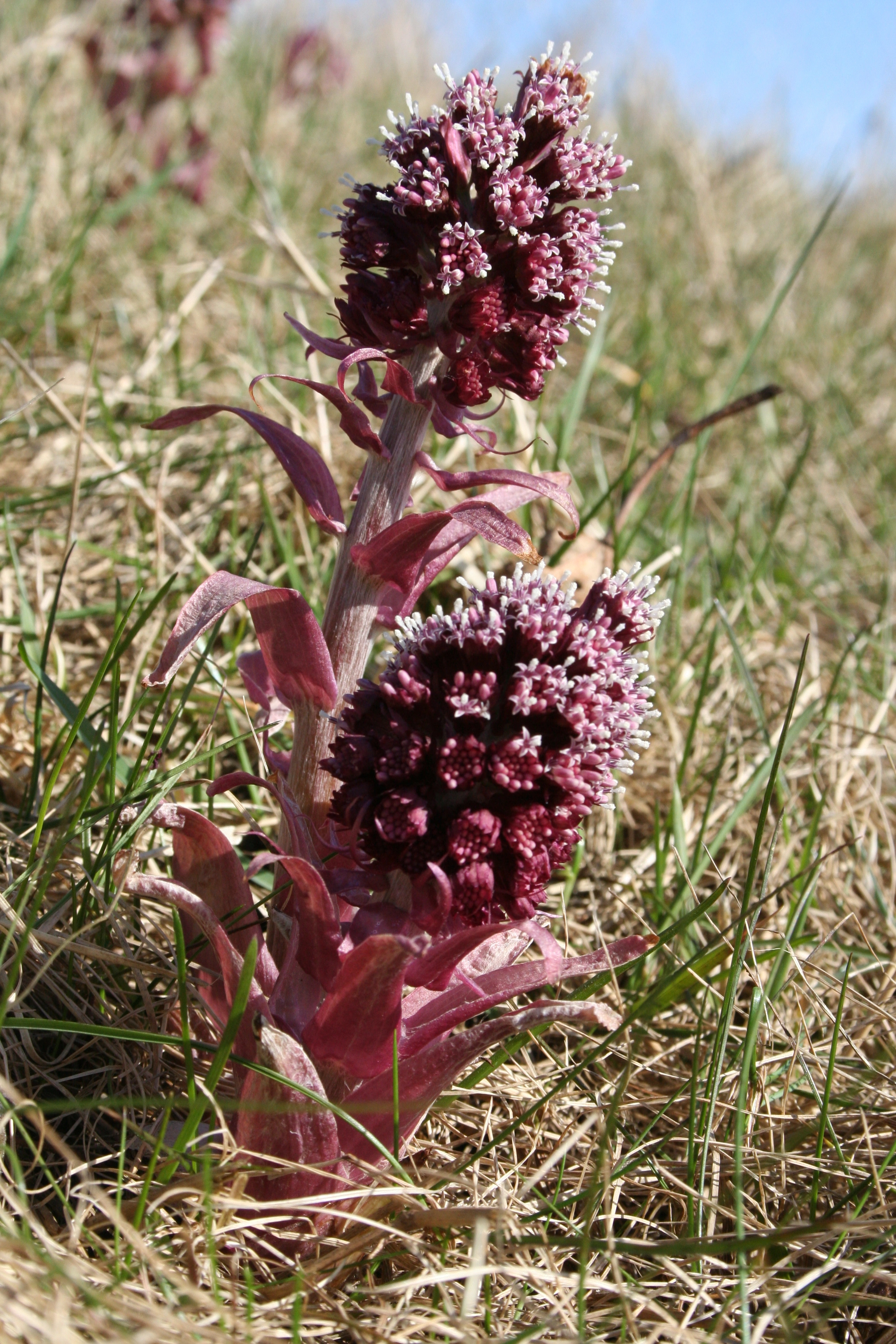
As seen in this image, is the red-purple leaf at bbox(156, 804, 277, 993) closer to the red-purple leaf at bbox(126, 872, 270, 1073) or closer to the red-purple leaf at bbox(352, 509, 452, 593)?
the red-purple leaf at bbox(126, 872, 270, 1073)

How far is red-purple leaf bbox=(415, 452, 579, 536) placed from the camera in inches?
65.6

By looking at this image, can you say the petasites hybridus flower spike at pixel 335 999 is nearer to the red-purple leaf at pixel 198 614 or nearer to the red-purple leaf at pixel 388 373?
the red-purple leaf at pixel 198 614

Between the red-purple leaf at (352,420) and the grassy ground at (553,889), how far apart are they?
0.56 metres

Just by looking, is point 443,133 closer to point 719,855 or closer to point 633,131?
point 719,855

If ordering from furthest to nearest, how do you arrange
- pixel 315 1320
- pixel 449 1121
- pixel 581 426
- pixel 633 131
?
pixel 633 131 < pixel 581 426 < pixel 449 1121 < pixel 315 1320

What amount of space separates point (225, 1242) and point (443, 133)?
5.50ft

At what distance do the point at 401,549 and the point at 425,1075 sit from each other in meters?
0.80

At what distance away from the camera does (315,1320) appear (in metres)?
1.42

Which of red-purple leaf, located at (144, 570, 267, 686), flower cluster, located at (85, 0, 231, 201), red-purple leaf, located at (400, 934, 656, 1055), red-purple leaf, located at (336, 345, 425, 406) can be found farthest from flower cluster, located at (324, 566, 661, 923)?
Answer: flower cluster, located at (85, 0, 231, 201)

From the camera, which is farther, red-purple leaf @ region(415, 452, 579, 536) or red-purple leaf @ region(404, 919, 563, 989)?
red-purple leaf @ region(415, 452, 579, 536)

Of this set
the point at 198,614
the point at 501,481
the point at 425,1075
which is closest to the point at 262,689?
the point at 198,614

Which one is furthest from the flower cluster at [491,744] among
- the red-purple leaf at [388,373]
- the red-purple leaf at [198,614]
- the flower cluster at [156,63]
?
the flower cluster at [156,63]

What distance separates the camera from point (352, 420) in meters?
1.67

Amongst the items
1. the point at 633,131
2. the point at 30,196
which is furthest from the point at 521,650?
the point at 633,131
